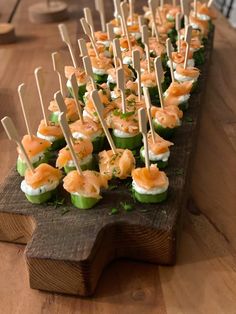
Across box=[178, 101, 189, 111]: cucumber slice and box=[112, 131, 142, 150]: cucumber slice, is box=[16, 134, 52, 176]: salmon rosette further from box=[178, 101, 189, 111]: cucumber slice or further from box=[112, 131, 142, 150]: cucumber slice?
box=[178, 101, 189, 111]: cucumber slice

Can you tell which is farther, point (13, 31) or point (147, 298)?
point (13, 31)

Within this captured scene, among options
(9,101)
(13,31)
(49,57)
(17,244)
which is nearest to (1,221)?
(17,244)

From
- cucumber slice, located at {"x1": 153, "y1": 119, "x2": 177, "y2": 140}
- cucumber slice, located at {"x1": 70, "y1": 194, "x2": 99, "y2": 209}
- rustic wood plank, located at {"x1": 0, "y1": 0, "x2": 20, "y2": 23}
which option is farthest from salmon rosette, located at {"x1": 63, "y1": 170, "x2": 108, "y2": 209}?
rustic wood plank, located at {"x1": 0, "y1": 0, "x2": 20, "y2": 23}

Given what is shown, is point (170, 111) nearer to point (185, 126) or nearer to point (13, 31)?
point (185, 126)

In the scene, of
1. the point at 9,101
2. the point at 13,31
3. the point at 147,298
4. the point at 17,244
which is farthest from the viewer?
the point at 13,31

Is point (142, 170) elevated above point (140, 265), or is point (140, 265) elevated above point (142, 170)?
point (142, 170)

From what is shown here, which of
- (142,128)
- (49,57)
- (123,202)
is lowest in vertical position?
(49,57)
